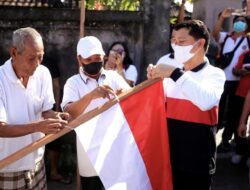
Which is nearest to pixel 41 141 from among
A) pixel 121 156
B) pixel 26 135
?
pixel 26 135

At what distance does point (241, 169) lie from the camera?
5.70 m

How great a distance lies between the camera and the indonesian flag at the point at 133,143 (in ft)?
10.3

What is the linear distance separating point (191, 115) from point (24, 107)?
1.12 meters

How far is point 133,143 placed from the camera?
3.24 metres

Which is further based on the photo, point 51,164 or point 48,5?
point 48,5

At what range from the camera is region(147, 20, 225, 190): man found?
122 inches

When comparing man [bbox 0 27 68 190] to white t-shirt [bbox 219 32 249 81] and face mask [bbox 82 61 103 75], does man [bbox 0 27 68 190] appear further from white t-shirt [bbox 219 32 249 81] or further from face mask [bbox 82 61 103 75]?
white t-shirt [bbox 219 32 249 81]

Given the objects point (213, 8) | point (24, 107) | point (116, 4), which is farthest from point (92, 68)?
point (213, 8)

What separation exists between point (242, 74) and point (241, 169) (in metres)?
1.20

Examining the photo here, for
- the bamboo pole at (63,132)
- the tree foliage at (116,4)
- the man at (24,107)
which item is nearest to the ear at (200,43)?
the bamboo pole at (63,132)

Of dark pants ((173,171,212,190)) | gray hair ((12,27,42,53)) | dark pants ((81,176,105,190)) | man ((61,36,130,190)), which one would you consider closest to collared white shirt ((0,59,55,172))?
gray hair ((12,27,42,53))

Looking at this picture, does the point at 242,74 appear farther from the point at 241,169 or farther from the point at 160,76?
the point at 160,76

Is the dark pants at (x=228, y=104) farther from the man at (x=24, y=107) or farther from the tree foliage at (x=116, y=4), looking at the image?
the man at (x=24, y=107)

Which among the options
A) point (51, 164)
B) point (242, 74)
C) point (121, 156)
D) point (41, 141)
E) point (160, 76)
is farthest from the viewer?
point (242, 74)
